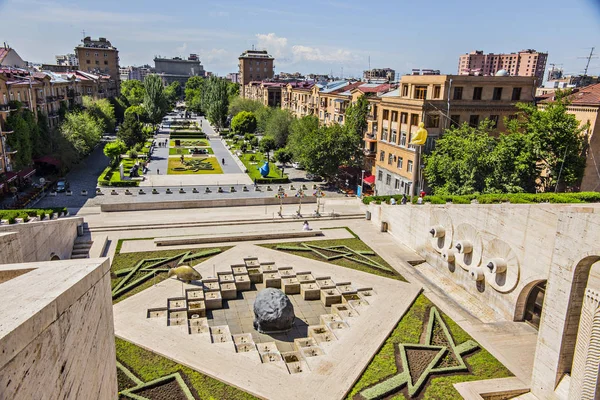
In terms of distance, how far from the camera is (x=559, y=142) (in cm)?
3250

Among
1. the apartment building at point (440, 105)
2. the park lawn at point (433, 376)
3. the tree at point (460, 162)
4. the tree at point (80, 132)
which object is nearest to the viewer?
the park lawn at point (433, 376)

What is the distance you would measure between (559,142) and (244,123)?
60.6m

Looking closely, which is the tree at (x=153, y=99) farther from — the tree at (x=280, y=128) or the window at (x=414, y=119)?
the window at (x=414, y=119)

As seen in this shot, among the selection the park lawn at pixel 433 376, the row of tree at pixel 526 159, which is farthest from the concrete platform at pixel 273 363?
the row of tree at pixel 526 159

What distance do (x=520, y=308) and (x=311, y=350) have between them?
10590mm

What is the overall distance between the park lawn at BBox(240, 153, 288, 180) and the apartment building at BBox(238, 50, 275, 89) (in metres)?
75.8

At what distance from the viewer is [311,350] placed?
59.4 feet

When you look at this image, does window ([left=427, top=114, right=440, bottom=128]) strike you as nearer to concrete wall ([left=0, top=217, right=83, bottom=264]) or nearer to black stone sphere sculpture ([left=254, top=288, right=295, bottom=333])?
black stone sphere sculpture ([left=254, top=288, right=295, bottom=333])

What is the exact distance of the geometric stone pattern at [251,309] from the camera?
60.2 ft

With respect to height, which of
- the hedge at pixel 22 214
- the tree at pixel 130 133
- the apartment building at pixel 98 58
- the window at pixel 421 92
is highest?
the apartment building at pixel 98 58

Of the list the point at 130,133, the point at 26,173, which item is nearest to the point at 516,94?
the point at 26,173

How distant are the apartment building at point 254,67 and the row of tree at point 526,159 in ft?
364

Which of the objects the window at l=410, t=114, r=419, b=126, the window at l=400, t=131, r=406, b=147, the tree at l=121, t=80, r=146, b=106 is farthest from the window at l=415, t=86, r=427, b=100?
the tree at l=121, t=80, r=146, b=106

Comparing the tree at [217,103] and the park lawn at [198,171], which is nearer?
the park lawn at [198,171]
